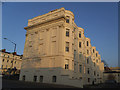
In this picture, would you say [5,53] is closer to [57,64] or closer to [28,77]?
[28,77]

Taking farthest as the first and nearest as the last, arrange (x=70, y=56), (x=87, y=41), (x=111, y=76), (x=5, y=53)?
(x=5, y=53), (x=111, y=76), (x=87, y=41), (x=70, y=56)

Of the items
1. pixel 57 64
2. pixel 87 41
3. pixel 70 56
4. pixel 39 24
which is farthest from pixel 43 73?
pixel 87 41

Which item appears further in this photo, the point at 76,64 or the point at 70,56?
the point at 76,64

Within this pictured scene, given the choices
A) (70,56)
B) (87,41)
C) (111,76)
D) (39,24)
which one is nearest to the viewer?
(70,56)

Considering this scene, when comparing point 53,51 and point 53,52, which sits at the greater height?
point 53,51

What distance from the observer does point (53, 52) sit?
2808 cm

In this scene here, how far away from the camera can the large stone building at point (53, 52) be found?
2641 cm

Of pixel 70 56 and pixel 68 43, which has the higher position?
pixel 68 43

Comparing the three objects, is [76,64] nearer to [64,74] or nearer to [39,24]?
[64,74]

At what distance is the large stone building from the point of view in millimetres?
26406

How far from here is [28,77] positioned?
30812 mm

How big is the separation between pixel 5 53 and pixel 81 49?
4354 cm

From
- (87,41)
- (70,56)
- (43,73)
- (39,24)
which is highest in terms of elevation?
(39,24)

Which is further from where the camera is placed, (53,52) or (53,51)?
(53,51)
